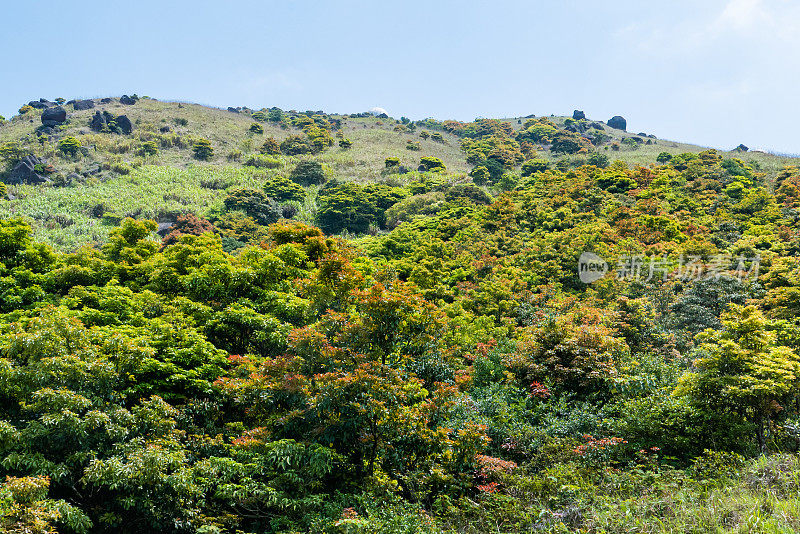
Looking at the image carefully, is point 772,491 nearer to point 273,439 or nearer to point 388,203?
point 273,439

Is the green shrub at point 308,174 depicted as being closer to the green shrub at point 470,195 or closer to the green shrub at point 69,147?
the green shrub at point 470,195

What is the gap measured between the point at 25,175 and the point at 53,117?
84.1 feet

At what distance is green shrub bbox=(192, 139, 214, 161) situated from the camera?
188 ft

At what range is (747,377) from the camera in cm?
850

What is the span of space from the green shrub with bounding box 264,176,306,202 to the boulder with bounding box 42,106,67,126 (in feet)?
135

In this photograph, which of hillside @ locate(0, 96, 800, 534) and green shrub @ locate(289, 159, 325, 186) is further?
green shrub @ locate(289, 159, 325, 186)

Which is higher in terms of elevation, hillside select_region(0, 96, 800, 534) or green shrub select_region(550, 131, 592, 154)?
green shrub select_region(550, 131, 592, 154)

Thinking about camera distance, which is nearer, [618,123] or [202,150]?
[202,150]

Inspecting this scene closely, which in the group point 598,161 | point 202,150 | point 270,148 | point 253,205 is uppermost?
point 270,148

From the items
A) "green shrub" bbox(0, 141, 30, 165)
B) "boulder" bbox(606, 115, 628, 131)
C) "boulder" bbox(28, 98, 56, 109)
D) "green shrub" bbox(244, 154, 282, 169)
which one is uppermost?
"boulder" bbox(606, 115, 628, 131)

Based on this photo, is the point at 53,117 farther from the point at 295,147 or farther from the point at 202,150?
the point at 295,147

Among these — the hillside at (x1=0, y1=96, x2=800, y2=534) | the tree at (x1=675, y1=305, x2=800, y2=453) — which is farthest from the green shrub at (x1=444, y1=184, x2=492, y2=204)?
the tree at (x1=675, y1=305, x2=800, y2=453)

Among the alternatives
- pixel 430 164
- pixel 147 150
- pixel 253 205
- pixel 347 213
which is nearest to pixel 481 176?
pixel 430 164

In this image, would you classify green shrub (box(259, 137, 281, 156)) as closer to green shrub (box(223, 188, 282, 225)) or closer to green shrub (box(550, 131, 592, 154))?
green shrub (box(223, 188, 282, 225))
